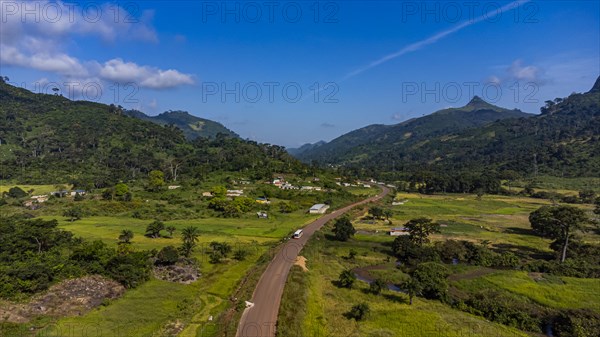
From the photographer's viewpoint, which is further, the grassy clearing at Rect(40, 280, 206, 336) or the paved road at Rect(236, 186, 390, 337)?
the paved road at Rect(236, 186, 390, 337)

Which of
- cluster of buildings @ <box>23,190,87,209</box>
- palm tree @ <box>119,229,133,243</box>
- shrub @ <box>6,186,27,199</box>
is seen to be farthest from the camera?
shrub @ <box>6,186,27,199</box>

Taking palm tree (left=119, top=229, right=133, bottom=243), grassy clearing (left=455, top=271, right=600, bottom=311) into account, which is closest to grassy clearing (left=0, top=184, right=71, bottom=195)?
palm tree (left=119, top=229, right=133, bottom=243)

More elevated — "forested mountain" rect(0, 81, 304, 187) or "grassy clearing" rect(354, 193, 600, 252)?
"forested mountain" rect(0, 81, 304, 187)

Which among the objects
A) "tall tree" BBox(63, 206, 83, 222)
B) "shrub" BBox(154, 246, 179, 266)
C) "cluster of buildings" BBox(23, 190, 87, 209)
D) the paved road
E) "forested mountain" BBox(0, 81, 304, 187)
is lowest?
the paved road

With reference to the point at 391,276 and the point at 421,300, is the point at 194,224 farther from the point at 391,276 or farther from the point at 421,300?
the point at 421,300

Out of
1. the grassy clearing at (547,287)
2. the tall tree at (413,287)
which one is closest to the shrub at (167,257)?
the tall tree at (413,287)

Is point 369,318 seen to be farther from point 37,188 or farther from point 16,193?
point 37,188

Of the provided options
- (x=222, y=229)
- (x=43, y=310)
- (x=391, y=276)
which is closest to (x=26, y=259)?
(x=43, y=310)

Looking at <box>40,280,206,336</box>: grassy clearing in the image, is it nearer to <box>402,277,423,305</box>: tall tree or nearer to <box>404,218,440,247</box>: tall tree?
<box>402,277,423,305</box>: tall tree

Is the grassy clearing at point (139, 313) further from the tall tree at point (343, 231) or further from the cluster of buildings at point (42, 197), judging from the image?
the cluster of buildings at point (42, 197)
